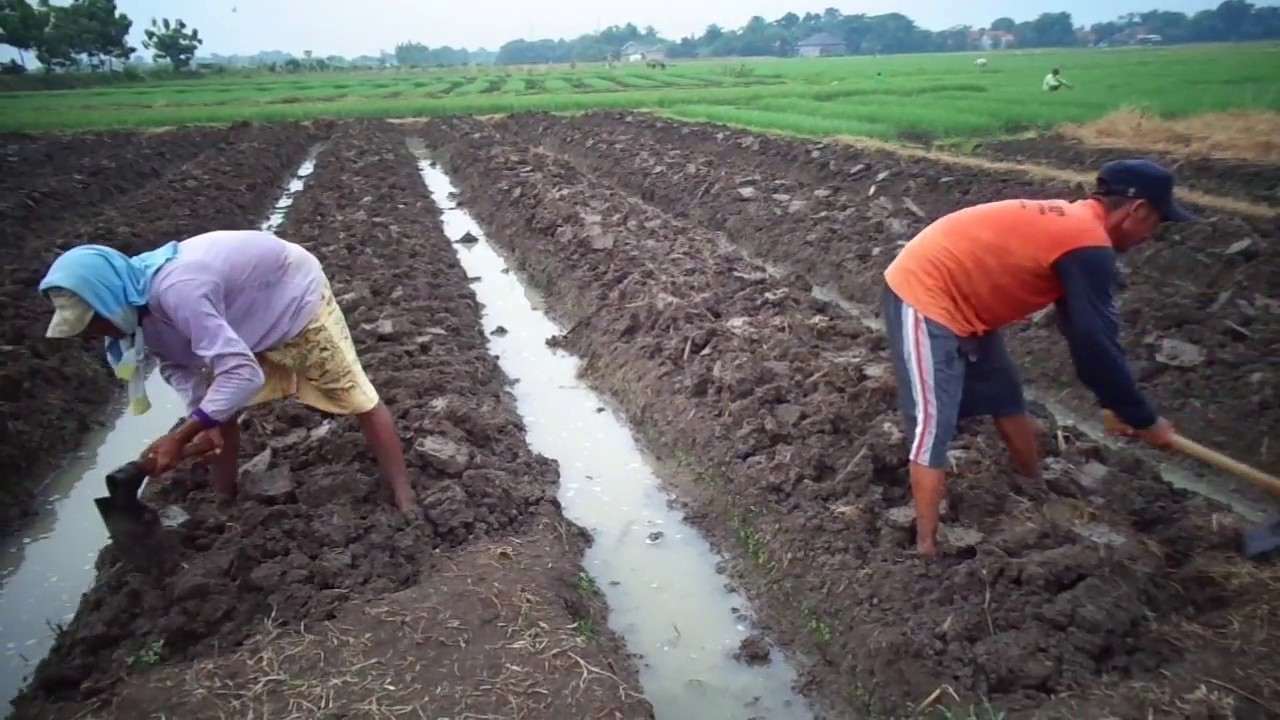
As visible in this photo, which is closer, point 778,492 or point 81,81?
point 778,492

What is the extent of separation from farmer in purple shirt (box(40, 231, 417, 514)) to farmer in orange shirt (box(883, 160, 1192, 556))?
247 cm

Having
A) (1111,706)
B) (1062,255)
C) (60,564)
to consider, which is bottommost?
(60,564)

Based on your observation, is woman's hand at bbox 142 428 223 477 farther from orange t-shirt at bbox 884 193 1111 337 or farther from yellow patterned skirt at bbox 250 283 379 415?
orange t-shirt at bbox 884 193 1111 337

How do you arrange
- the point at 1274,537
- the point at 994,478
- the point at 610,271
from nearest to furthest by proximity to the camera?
the point at 1274,537, the point at 994,478, the point at 610,271

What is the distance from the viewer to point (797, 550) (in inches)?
162

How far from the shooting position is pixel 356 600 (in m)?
3.69

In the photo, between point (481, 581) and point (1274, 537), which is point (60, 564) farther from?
point (1274, 537)

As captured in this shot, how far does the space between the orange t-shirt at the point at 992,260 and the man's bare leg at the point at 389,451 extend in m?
2.45

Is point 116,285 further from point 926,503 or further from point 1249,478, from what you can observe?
point 1249,478

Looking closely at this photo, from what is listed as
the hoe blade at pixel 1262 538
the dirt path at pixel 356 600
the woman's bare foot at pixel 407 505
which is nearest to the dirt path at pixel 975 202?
the hoe blade at pixel 1262 538

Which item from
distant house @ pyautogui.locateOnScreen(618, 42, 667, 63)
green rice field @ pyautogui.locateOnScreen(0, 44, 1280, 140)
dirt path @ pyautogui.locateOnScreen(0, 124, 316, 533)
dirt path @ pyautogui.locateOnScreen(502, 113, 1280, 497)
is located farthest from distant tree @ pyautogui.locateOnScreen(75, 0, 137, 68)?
distant house @ pyautogui.locateOnScreen(618, 42, 667, 63)

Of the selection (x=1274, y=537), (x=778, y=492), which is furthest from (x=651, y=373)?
(x=1274, y=537)

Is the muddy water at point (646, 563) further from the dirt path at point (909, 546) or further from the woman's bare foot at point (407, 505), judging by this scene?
the woman's bare foot at point (407, 505)

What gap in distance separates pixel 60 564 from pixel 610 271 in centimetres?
512
